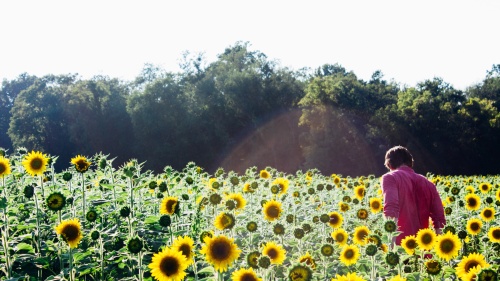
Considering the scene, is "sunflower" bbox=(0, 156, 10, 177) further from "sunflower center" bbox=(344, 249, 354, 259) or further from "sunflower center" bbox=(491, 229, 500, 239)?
"sunflower center" bbox=(491, 229, 500, 239)

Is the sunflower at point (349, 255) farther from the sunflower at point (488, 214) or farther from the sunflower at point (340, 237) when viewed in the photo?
the sunflower at point (488, 214)

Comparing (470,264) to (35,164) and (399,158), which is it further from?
(35,164)

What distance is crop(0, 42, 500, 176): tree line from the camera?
35875 millimetres

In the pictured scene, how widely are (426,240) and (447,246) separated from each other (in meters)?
0.21

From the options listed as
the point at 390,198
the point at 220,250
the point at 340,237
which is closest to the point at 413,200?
the point at 390,198

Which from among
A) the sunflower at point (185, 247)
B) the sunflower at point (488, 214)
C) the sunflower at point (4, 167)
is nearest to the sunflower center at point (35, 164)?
the sunflower at point (4, 167)

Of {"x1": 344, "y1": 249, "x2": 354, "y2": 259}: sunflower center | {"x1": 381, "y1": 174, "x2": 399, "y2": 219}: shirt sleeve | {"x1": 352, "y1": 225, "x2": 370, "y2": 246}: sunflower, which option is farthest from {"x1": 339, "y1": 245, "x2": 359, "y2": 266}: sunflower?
{"x1": 381, "y1": 174, "x2": 399, "y2": 219}: shirt sleeve

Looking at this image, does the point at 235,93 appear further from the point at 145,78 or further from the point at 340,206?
the point at 340,206

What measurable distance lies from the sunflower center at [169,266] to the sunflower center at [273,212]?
5.74 feet

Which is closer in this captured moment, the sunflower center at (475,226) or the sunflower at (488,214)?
the sunflower center at (475,226)

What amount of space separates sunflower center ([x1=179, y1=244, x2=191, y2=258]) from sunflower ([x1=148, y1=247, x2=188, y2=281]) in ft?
0.30

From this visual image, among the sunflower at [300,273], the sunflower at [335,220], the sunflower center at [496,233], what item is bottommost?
the sunflower at [300,273]

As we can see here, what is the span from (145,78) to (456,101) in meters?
26.5

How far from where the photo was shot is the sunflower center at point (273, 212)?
4.43 m
